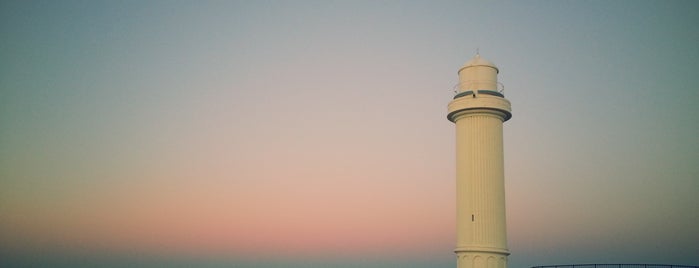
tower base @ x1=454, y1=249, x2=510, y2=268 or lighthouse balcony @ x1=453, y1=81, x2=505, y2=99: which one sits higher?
lighthouse balcony @ x1=453, y1=81, x2=505, y2=99

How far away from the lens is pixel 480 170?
4234 centimetres

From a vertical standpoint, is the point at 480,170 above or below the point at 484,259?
above

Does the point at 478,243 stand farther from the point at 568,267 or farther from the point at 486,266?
the point at 568,267

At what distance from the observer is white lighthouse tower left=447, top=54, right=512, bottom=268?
41.5 metres

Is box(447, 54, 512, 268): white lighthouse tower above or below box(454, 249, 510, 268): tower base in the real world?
above

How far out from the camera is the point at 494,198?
1655 inches

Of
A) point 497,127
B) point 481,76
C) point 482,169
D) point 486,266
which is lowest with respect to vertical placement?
point 486,266

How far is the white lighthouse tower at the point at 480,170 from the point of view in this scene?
41500 millimetres

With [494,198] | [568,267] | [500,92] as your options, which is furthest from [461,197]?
[568,267]

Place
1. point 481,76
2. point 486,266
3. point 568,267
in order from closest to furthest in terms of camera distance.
A: point 486,266
point 481,76
point 568,267

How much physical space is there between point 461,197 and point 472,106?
6.08 metres

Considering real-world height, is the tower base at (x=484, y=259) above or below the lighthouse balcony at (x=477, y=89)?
below

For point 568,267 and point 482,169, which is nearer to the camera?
point 482,169

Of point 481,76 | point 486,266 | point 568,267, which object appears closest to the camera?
point 486,266
